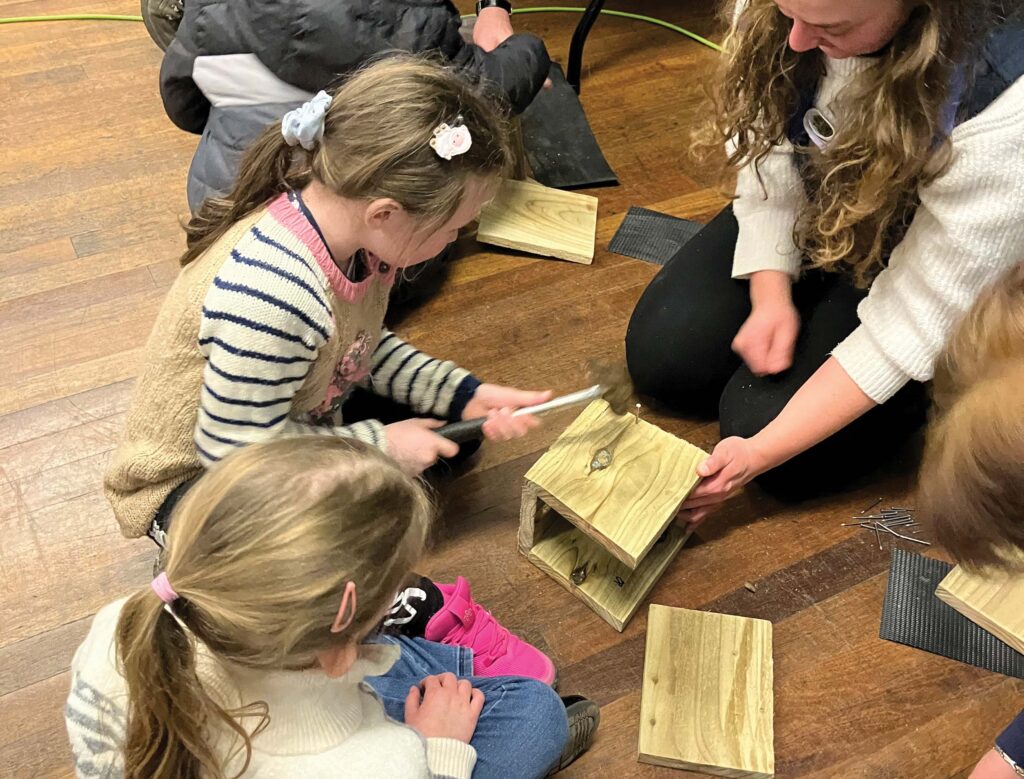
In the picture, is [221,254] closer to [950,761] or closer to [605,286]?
[605,286]

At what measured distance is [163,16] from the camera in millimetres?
1831

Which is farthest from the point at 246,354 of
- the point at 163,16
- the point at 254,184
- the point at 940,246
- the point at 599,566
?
the point at 163,16

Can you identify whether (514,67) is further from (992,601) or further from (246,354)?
(992,601)

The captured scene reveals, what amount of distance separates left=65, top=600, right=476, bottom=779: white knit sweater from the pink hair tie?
0.08m

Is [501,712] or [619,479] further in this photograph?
[619,479]

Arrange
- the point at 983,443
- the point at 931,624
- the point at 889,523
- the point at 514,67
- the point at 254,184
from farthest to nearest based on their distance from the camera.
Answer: the point at 514,67
the point at 889,523
the point at 931,624
the point at 254,184
the point at 983,443

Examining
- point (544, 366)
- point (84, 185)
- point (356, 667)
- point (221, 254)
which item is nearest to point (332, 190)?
point (221, 254)

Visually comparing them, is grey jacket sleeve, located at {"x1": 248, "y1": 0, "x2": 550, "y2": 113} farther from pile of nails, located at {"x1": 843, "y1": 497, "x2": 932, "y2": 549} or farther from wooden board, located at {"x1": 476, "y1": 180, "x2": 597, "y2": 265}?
pile of nails, located at {"x1": 843, "y1": 497, "x2": 932, "y2": 549}

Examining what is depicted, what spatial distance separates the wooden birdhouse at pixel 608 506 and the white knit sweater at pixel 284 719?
1.31 feet

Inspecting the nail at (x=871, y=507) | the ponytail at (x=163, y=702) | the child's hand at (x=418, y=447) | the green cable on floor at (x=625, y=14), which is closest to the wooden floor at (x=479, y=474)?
the nail at (x=871, y=507)

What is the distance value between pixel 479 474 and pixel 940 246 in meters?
0.70

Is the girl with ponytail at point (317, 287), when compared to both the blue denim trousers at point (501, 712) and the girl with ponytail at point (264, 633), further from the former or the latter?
the girl with ponytail at point (264, 633)

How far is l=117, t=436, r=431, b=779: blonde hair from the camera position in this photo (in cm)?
63

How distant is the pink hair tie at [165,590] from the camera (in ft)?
2.08
